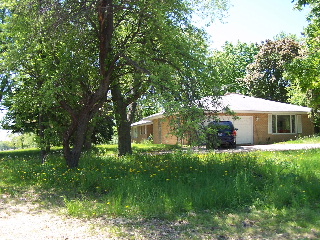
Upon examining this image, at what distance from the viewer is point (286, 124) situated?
30281mm

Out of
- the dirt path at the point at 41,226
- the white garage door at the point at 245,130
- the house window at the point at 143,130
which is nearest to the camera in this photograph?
the dirt path at the point at 41,226

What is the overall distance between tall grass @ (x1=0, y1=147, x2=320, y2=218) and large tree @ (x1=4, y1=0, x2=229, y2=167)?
1.98m

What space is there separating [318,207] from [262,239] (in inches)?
97.8

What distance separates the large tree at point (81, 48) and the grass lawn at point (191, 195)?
240 centimetres

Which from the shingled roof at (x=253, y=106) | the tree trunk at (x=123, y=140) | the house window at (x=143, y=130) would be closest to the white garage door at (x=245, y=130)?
the shingled roof at (x=253, y=106)

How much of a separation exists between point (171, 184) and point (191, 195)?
122cm

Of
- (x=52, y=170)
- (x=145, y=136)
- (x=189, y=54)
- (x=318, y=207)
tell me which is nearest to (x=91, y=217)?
(x=318, y=207)

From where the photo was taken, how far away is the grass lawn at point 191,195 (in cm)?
609

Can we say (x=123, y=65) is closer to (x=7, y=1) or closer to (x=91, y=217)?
(x=7, y=1)

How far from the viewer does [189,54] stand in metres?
11.5

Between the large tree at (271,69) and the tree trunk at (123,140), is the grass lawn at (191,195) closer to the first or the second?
the tree trunk at (123,140)

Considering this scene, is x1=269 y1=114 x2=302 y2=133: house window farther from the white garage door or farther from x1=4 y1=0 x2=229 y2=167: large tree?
x1=4 y1=0 x2=229 y2=167: large tree

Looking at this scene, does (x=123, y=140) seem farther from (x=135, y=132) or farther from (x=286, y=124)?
(x=135, y=132)

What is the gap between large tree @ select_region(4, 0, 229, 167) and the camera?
11.2 metres
